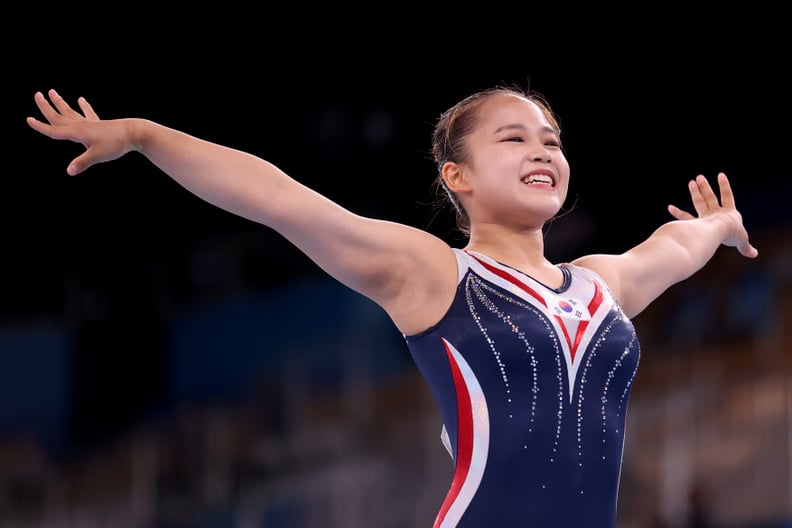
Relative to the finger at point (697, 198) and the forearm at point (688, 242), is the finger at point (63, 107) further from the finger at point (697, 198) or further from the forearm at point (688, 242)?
the finger at point (697, 198)

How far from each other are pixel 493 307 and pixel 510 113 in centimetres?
56

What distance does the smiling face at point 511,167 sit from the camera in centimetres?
271

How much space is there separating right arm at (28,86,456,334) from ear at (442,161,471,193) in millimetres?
383

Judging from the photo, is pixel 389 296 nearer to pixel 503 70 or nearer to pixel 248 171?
pixel 248 171

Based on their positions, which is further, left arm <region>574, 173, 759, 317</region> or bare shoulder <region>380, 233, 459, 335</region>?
left arm <region>574, 173, 759, 317</region>

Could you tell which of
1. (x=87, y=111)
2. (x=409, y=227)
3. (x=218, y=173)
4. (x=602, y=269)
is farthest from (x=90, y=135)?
(x=602, y=269)

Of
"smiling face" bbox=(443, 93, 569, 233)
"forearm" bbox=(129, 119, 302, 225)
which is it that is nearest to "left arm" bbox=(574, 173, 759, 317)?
"smiling face" bbox=(443, 93, 569, 233)

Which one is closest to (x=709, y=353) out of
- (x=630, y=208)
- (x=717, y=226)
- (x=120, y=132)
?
(x=630, y=208)

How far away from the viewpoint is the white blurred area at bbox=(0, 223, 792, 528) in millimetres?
6305

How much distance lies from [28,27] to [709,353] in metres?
5.71

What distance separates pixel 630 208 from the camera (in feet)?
24.5

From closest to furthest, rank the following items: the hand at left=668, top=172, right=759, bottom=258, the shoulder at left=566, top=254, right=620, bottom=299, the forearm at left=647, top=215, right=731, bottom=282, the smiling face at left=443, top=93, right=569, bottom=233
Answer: the smiling face at left=443, top=93, right=569, bottom=233
the shoulder at left=566, top=254, right=620, bottom=299
the forearm at left=647, top=215, right=731, bottom=282
the hand at left=668, top=172, right=759, bottom=258

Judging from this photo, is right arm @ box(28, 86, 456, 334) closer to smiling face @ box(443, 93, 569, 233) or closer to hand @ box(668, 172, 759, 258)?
smiling face @ box(443, 93, 569, 233)

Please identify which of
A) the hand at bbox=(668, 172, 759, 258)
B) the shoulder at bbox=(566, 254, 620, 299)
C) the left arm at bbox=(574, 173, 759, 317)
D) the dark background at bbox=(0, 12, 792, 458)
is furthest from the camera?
the dark background at bbox=(0, 12, 792, 458)
